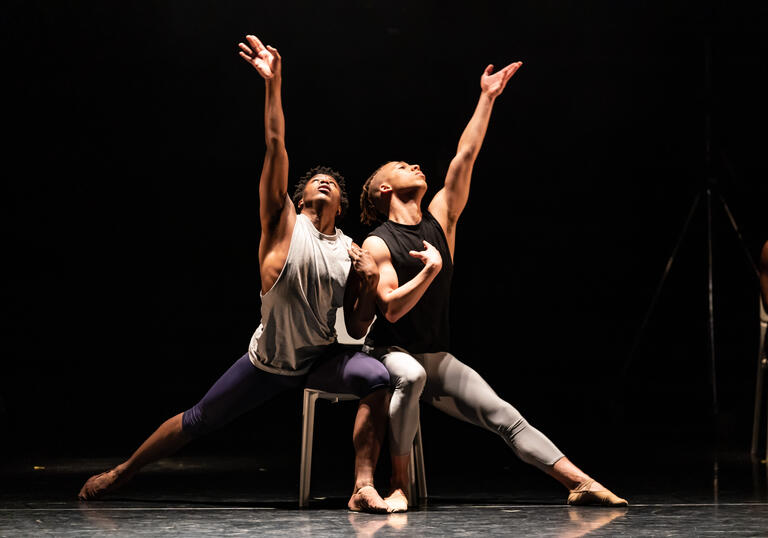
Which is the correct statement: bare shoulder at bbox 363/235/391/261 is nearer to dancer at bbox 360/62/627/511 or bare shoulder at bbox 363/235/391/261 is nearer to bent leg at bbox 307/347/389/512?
dancer at bbox 360/62/627/511

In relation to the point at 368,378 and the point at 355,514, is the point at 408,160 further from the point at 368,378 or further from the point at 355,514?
the point at 355,514

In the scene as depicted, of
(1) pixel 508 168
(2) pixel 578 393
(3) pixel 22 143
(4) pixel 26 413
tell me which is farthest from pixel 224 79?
(2) pixel 578 393

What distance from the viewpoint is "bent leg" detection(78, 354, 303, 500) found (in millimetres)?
2854

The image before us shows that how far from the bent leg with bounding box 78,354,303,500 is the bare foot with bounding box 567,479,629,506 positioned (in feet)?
2.63

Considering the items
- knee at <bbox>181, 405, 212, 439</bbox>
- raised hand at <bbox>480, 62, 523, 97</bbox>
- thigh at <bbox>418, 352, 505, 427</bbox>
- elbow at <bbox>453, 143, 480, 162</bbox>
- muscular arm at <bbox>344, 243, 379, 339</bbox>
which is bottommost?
knee at <bbox>181, 405, 212, 439</bbox>

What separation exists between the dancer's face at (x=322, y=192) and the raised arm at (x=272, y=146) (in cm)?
14

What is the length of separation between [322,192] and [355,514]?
0.90m

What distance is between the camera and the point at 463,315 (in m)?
5.55

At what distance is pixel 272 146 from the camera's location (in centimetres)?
275

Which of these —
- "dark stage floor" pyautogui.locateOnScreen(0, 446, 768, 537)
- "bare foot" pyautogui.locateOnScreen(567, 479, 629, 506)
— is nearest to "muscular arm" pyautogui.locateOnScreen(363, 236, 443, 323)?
"dark stage floor" pyautogui.locateOnScreen(0, 446, 768, 537)

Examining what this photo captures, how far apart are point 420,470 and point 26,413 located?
10.4ft

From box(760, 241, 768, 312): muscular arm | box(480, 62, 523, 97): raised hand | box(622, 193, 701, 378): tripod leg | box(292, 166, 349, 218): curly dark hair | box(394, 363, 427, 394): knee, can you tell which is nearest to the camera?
box(394, 363, 427, 394): knee

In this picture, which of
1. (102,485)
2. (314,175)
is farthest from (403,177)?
(102,485)

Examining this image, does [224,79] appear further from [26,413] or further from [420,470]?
[420,470]
